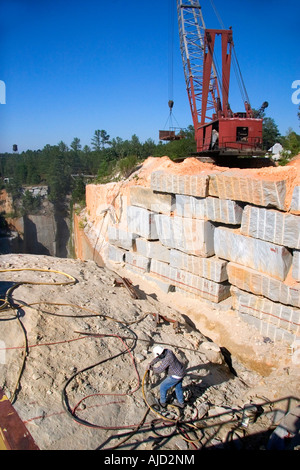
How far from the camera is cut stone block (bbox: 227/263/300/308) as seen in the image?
18.3 ft

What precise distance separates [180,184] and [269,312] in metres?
3.37

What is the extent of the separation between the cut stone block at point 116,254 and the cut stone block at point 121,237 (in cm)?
16

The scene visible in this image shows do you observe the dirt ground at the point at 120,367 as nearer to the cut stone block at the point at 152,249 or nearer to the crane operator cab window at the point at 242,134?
the cut stone block at the point at 152,249

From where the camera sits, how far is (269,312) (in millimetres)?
6141

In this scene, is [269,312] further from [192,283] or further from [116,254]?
[116,254]

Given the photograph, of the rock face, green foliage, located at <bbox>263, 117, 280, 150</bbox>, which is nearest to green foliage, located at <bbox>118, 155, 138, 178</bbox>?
green foliage, located at <bbox>263, 117, 280, 150</bbox>

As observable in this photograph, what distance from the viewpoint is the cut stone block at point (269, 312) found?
18.9 feet

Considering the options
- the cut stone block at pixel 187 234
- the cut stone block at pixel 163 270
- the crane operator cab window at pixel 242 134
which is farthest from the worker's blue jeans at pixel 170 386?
the crane operator cab window at pixel 242 134

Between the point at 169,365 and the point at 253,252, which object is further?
the point at 253,252

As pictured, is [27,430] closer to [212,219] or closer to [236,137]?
[212,219]

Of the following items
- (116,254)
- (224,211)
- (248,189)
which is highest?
(248,189)

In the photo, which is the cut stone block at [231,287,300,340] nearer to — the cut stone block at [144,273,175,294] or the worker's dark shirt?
the cut stone block at [144,273,175,294]

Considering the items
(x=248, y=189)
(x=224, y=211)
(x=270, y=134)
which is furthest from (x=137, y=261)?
(x=270, y=134)
